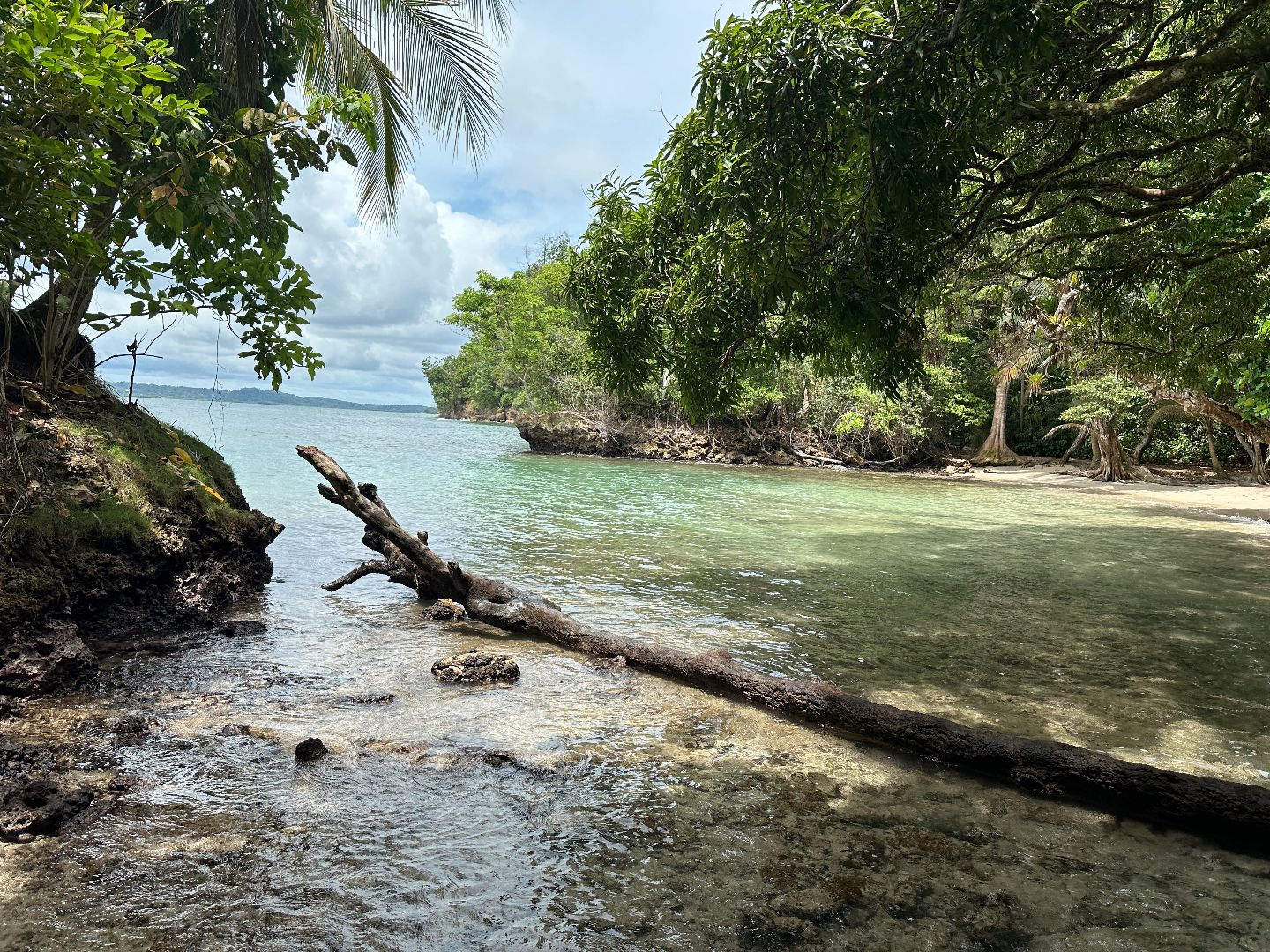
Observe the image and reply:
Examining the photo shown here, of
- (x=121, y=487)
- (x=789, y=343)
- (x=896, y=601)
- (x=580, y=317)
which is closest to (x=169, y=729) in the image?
(x=121, y=487)

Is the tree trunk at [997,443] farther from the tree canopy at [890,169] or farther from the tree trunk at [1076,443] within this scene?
the tree canopy at [890,169]

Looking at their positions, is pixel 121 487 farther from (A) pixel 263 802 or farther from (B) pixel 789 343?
(B) pixel 789 343

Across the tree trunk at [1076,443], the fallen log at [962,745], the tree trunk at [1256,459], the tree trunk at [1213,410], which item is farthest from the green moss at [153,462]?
the tree trunk at [1076,443]

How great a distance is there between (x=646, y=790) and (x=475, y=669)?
213 centimetres

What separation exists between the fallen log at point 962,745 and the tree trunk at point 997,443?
33.0 metres

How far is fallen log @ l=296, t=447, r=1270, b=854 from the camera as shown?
3.50 metres

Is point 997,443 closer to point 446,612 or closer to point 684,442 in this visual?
point 684,442

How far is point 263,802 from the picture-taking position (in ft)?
11.5

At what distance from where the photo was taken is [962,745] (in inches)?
166

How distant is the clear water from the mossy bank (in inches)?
18.8

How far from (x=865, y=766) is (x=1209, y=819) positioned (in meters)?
1.59

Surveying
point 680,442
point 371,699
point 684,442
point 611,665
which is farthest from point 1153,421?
point 371,699

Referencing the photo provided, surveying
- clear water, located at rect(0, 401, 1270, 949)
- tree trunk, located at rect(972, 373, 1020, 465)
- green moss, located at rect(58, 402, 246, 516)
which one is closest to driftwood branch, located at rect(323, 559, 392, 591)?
clear water, located at rect(0, 401, 1270, 949)

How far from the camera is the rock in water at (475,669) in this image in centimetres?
552
